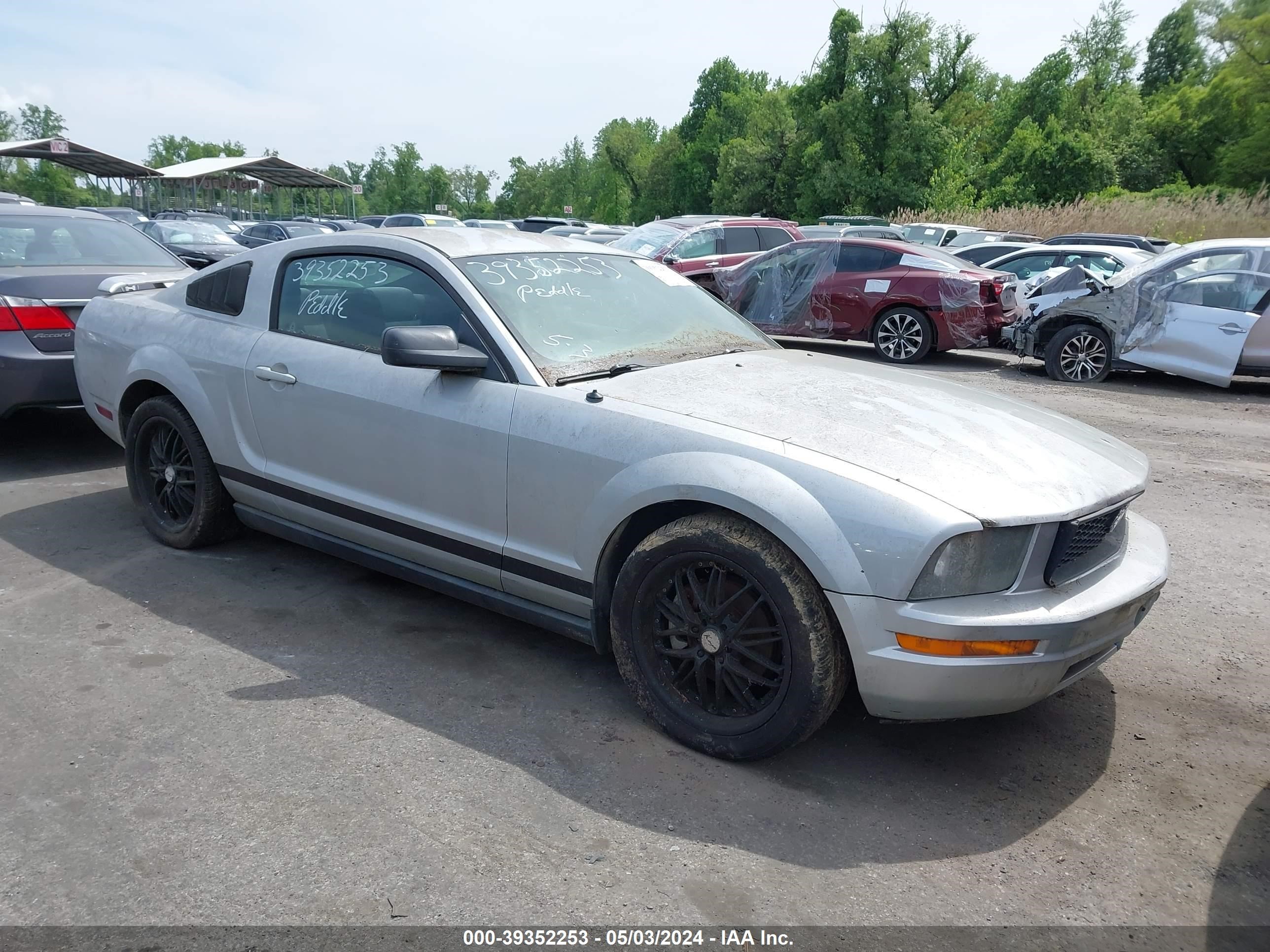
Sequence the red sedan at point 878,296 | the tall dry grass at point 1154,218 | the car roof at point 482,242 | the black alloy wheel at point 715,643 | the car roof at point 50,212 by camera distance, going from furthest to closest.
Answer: the tall dry grass at point 1154,218 → the red sedan at point 878,296 → the car roof at point 50,212 → the car roof at point 482,242 → the black alloy wheel at point 715,643

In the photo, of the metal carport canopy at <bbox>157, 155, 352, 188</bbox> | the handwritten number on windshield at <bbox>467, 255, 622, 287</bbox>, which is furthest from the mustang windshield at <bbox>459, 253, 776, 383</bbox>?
the metal carport canopy at <bbox>157, 155, 352, 188</bbox>

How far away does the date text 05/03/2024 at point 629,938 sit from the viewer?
2.27 meters

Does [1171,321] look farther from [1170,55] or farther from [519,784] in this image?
[1170,55]

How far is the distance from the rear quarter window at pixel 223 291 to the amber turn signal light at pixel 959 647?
340 cm

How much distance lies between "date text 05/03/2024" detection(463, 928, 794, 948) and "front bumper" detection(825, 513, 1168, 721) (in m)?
0.76

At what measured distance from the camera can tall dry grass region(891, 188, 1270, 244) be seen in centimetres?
2633

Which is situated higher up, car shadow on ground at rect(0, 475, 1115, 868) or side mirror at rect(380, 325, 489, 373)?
side mirror at rect(380, 325, 489, 373)

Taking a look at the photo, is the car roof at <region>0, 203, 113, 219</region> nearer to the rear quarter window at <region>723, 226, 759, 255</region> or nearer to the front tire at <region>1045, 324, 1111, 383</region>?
the front tire at <region>1045, 324, 1111, 383</region>

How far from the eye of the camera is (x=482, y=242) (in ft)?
13.3

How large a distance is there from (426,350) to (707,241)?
13.3 metres

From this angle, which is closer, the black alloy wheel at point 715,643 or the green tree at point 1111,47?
the black alloy wheel at point 715,643

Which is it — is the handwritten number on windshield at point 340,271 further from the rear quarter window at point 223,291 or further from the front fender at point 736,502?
the front fender at point 736,502

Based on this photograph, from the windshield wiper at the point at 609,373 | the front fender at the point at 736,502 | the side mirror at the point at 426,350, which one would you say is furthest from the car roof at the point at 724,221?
the front fender at the point at 736,502

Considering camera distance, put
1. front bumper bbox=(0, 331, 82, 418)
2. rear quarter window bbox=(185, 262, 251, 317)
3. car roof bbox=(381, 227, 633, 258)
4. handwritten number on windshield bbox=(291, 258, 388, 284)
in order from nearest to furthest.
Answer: car roof bbox=(381, 227, 633, 258) → handwritten number on windshield bbox=(291, 258, 388, 284) → rear quarter window bbox=(185, 262, 251, 317) → front bumper bbox=(0, 331, 82, 418)
